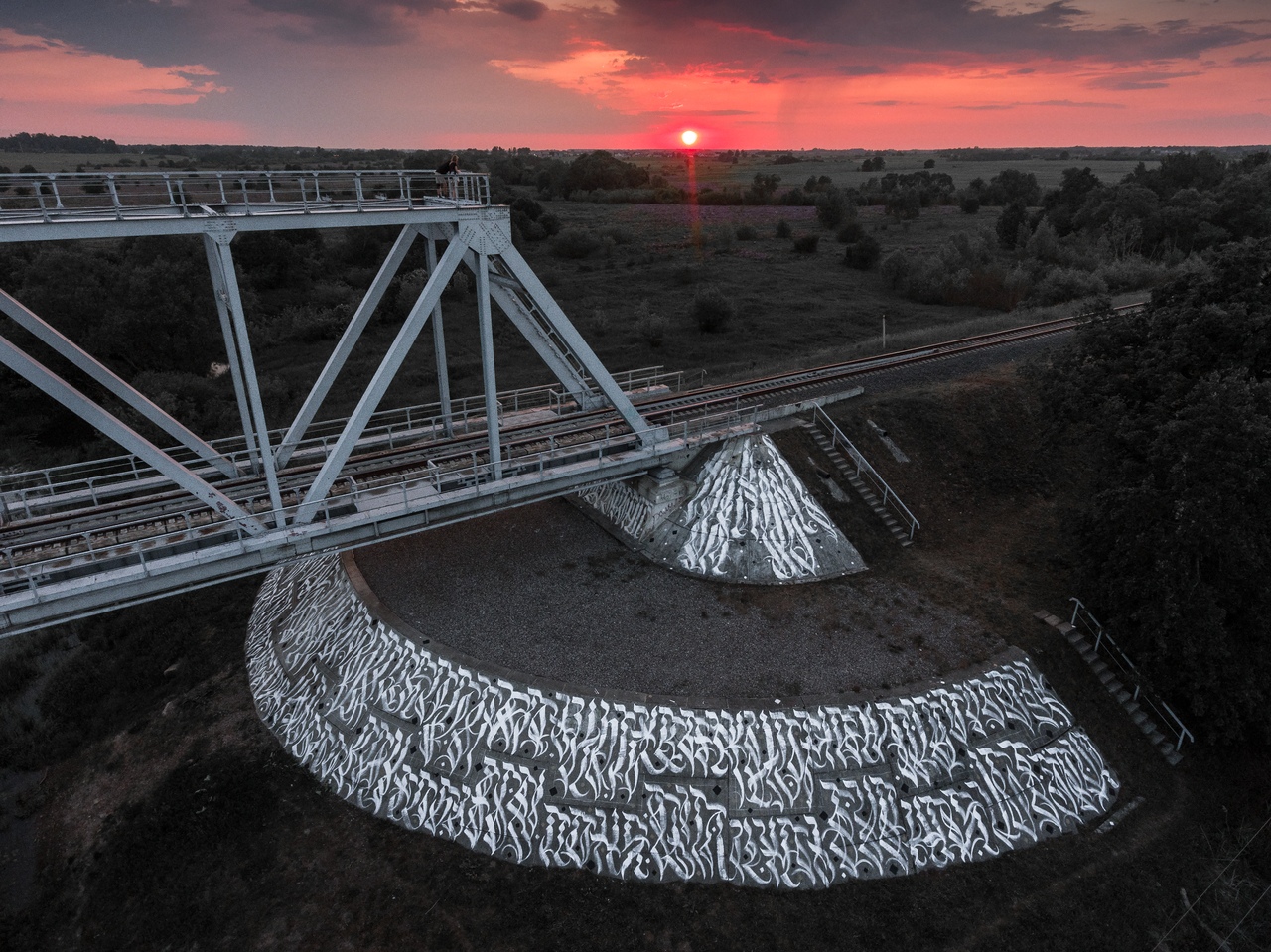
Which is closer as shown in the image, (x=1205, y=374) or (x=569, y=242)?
(x=1205, y=374)

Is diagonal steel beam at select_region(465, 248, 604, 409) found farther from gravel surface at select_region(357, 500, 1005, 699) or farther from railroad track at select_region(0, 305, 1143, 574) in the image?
gravel surface at select_region(357, 500, 1005, 699)

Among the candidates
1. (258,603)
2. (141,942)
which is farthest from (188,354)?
(141,942)

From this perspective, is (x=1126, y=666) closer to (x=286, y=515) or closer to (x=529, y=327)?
(x=529, y=327)

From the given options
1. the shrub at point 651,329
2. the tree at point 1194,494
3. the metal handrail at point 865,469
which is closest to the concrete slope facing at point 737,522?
the metal handrail at point 865,469

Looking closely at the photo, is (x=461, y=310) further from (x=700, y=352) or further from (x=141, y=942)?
(x=141, y=942)

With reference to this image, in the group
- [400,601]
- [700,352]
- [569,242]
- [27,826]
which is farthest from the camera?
[569,242]

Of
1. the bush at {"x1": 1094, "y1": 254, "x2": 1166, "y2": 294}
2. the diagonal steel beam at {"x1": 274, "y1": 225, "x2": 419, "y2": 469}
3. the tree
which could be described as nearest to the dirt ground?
the tree
